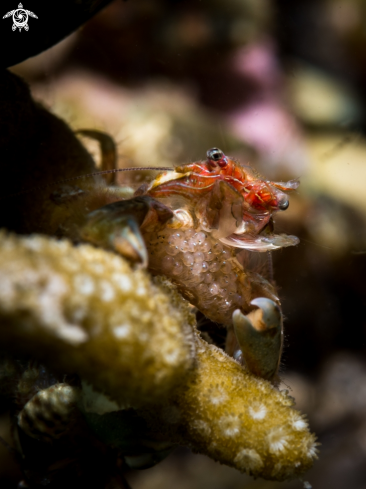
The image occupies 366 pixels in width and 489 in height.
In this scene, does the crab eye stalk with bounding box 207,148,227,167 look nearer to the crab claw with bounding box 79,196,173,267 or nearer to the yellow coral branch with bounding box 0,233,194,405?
the crab claw with bounding box 79,196,173,267

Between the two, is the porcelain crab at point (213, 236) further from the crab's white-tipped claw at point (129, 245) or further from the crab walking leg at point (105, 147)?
the crab walking leg at point (105, 147)

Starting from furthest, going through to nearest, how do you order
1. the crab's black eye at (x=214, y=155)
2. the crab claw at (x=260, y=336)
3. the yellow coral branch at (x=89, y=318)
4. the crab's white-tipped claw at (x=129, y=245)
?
the crab's black eye at (x=214, y=155)
the crab claw at (x=260, y=336)
the crab's white-tipped claw at (x=129, y=245)
the yellow coral branch at (x=89, y=318)

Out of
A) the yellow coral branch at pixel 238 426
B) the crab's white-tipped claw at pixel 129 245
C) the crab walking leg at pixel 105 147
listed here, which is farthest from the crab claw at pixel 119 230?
the crab walking leg at pixel 105 147

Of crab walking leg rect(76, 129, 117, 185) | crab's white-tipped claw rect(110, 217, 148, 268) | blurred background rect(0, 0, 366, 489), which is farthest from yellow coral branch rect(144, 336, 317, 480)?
crab walking leg rect(76, 129, 117, 185)

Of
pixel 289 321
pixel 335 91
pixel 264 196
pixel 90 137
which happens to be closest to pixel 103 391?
pixel 264 196

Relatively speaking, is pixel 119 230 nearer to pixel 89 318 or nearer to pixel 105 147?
pixel 89 318
